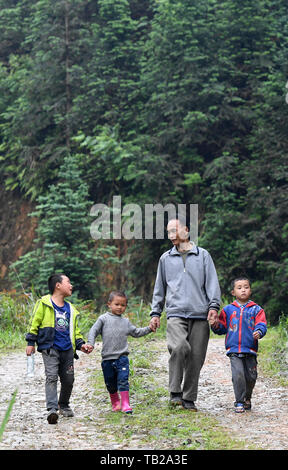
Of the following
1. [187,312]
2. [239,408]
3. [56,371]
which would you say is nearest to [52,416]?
[56,371]

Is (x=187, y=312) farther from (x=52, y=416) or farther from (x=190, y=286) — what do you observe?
(x=52, y=416)

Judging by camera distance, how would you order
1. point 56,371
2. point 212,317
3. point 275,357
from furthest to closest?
point 275,357, point 212,317, point 56,371

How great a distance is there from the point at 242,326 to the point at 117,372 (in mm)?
1296

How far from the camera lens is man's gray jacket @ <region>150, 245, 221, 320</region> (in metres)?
6.45

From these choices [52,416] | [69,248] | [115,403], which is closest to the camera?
[52,416]

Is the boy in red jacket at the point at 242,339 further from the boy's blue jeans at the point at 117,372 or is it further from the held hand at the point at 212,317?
the boy's blue jeans at the point at 117,372

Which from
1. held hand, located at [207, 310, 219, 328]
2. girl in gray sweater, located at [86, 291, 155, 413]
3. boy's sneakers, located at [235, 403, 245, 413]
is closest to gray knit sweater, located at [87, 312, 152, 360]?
girl in gray sweater, located at [86, 291, 155, 413]

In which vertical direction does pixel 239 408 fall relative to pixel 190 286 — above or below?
below

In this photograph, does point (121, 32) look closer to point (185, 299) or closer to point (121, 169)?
point (121, 169)

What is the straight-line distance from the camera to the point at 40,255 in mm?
19359

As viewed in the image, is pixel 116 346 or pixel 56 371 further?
pixel 116 346

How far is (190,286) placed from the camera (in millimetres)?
6492

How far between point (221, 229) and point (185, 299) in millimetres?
11957
